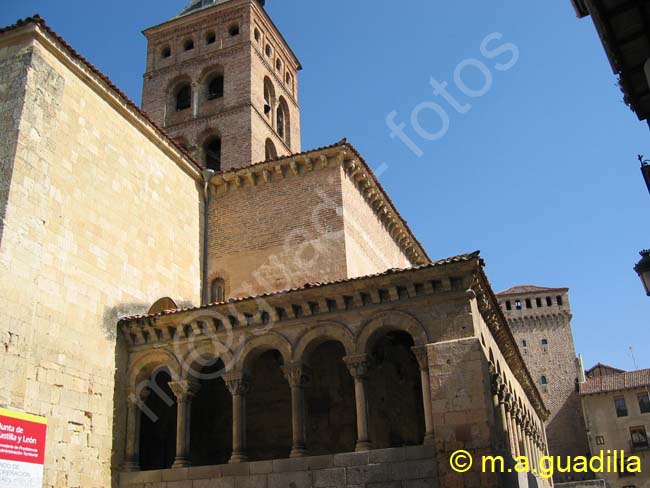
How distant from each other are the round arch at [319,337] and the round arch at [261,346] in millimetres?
254

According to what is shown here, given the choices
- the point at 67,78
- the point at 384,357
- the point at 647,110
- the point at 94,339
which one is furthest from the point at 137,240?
the point at 647,110

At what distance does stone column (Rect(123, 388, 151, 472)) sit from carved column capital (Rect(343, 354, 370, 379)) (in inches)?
170

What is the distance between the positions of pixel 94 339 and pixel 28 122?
410 centimetres

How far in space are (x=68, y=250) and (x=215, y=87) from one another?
15.3 meters

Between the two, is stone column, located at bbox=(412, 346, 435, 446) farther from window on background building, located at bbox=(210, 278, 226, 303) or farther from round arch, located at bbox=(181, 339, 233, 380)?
window on background building, located at bbox=(210, 278, 226, 303)

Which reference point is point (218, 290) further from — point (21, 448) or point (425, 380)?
point (21, 448)

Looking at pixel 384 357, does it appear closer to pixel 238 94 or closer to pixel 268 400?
pixel 268 400

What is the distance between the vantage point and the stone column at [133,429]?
42.1 feet

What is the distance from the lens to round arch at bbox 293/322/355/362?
41.0 ft

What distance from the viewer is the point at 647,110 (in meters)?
9.35

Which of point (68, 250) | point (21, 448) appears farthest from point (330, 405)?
point (21, 448)

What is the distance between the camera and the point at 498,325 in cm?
1491

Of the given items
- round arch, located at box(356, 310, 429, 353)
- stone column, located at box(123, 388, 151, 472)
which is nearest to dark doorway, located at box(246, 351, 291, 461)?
stone column, located at box(123, 388, 151, 472)

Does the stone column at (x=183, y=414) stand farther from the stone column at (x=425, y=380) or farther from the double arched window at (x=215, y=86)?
the double arched window at (x=215, y=86)
